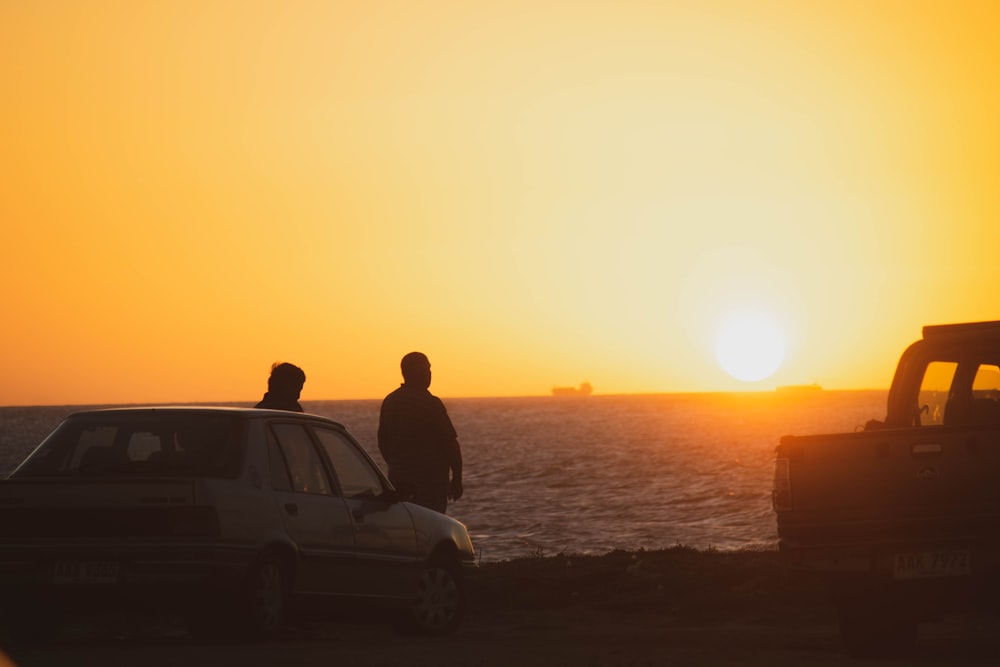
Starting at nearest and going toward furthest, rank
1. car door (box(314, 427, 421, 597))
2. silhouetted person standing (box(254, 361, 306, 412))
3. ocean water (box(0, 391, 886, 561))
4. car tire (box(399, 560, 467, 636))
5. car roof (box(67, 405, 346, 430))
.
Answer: car roof (box(67, 405, 346, 430)) → car door (box(314, 427, 421, 597)) → car tire (box(399, 560, 467, 636)) → silhouetted person standing (box(254, 361, 306, 412)) → ocean water (box(0, 391, 886, 561))

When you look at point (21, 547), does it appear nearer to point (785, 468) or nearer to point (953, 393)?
point (785, 468)

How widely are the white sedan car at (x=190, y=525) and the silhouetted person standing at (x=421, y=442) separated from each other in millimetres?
1622

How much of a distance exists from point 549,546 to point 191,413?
22961 mm

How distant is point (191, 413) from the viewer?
10.8 meters

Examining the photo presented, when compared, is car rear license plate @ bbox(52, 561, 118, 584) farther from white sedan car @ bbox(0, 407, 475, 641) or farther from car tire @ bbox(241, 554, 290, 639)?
car tire @ bbox(241, 554, 290, 639)

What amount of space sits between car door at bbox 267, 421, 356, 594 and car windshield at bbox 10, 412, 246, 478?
1.38 ft

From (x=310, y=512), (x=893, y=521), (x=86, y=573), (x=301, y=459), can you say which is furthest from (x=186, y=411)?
(x=893, y=521)

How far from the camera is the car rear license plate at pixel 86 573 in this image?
1004 centimetres

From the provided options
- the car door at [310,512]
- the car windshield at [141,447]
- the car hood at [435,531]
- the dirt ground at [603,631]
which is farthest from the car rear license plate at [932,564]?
the car windshield at [141,447]

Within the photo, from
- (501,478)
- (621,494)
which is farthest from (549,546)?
(501,478)

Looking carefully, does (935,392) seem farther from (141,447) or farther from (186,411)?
(141,447)

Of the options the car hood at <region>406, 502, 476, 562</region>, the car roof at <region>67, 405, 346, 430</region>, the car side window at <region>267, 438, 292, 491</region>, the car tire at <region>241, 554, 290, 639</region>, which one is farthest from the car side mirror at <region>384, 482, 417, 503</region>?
the car tire at <region>241, 554, 290, 639</region>

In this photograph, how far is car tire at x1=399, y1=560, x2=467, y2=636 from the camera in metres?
12.4

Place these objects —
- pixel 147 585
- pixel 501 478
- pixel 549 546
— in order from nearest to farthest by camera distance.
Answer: pixel 147 585, pixel 549 546, pixel 501 478
